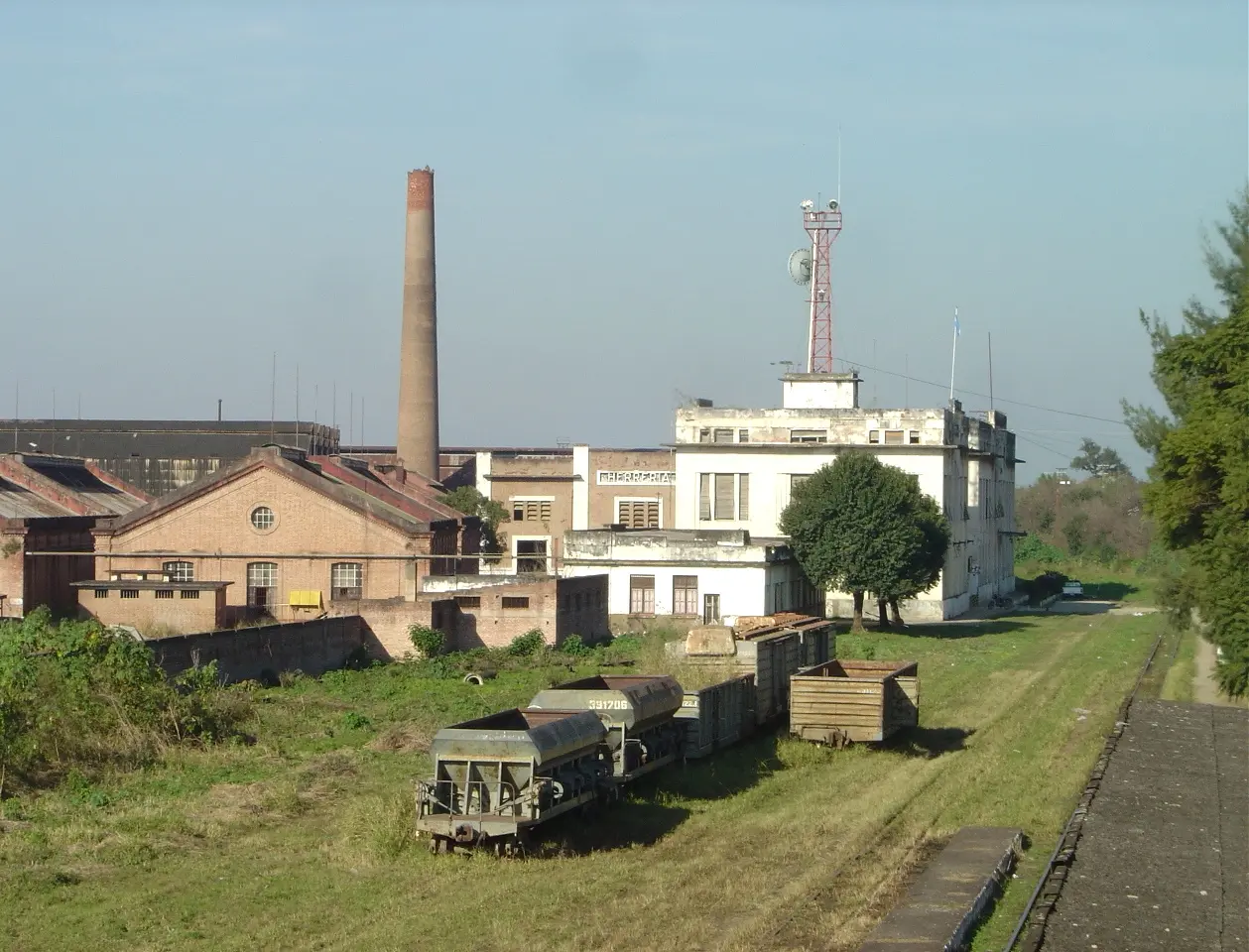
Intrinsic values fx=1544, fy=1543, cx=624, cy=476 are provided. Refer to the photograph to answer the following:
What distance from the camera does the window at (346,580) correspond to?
4512 cm

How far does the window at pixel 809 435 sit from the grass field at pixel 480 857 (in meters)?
30.5

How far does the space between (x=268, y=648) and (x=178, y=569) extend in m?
11.5

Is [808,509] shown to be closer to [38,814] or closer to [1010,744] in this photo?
[1010,744]

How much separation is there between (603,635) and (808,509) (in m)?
9.00

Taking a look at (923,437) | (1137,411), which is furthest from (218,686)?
(923,437)

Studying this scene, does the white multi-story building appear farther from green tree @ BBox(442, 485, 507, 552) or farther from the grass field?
the grass field

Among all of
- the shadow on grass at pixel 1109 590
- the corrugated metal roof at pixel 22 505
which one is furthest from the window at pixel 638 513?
the corrugated metal roof at pixel 22 505

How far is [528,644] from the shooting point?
41844mm

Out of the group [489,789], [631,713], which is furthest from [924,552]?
[489,789]

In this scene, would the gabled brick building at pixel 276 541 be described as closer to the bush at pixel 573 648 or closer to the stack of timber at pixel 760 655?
the bush at pixel 573 648

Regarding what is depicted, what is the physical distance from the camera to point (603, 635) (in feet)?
156

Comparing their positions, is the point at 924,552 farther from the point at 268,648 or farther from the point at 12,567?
the point at 12,567

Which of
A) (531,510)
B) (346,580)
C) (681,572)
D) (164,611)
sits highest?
(531,510)

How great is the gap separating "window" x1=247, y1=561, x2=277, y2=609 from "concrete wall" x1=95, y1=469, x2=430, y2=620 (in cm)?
16
